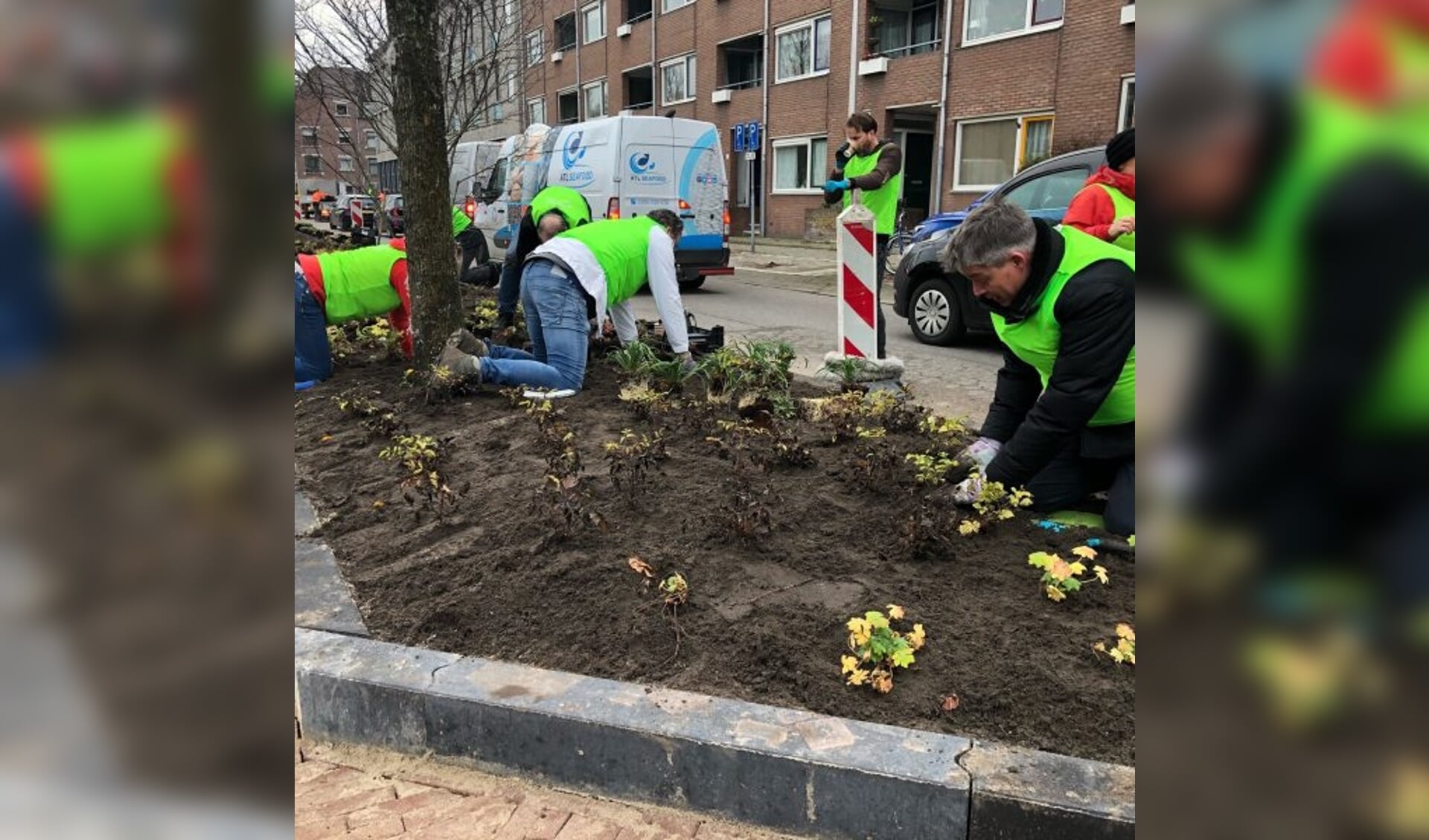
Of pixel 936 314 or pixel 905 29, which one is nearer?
pixel 936 314

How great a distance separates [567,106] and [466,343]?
118ft

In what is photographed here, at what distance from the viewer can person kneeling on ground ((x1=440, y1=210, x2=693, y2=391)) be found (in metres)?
5.61

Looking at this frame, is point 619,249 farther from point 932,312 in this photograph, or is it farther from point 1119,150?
point 932,312

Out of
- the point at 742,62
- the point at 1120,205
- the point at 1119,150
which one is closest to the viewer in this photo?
the point at 1119,150

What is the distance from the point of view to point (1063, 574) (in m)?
2.75

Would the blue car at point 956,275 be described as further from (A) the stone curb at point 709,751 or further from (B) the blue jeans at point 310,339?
(A) the stone curb at point 709,751

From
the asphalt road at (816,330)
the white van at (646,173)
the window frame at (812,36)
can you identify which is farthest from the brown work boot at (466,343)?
the window frame at (812,36)

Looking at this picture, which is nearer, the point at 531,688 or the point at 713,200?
the point at 531,688

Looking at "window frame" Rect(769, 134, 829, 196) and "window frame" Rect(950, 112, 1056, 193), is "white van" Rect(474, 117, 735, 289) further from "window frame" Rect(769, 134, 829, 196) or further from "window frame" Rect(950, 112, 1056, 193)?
"window frame" Rect(769, 134, 829, 196)

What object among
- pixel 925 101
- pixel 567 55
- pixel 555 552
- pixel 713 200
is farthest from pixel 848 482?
pixel 567 55
